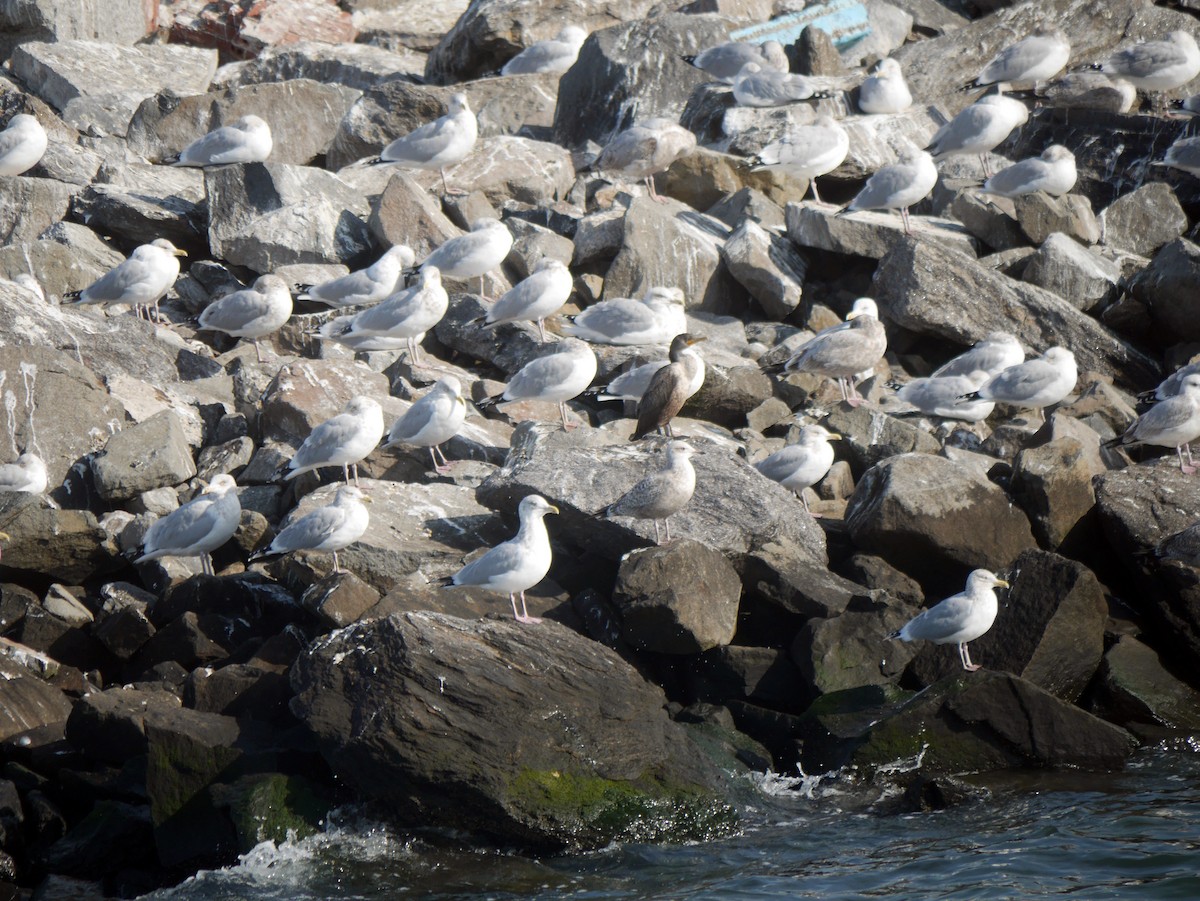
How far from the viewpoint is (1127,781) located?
8.28m

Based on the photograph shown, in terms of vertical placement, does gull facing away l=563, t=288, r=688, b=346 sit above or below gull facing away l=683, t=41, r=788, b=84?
below

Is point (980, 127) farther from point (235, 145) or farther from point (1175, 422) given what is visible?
point (235, 145)

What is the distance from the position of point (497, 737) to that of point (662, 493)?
2.32 metres

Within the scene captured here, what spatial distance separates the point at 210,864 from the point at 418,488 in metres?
3.71

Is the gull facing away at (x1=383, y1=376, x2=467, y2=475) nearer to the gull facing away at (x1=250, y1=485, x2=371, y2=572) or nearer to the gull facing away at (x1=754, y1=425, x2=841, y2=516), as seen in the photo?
the gull facing away at (x1=250, y1=485, x2=371, y2=572)

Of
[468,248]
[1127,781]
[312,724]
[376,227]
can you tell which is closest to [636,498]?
[312,724]

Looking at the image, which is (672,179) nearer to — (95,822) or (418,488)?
(418,488)

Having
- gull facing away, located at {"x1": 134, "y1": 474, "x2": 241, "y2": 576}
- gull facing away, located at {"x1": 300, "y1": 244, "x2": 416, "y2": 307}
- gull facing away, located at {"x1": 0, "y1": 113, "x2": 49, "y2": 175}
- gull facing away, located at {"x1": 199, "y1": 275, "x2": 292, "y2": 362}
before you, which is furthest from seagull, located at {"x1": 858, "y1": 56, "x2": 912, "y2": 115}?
gull facing away, located at {"x1": 134, "y1": 474, "x2": 241, "y2": 576}

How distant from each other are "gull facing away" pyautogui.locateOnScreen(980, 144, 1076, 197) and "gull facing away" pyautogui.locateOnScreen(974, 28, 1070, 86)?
2.68 metres

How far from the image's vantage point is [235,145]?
15.6 m

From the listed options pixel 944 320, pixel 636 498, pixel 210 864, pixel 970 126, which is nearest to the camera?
pixel 210 864

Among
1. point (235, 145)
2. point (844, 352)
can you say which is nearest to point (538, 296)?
point (844, 352)

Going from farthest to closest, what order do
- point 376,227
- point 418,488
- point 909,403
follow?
point 376,227 → point 909,403 → point 418,488

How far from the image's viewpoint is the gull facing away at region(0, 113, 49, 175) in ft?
51.4
